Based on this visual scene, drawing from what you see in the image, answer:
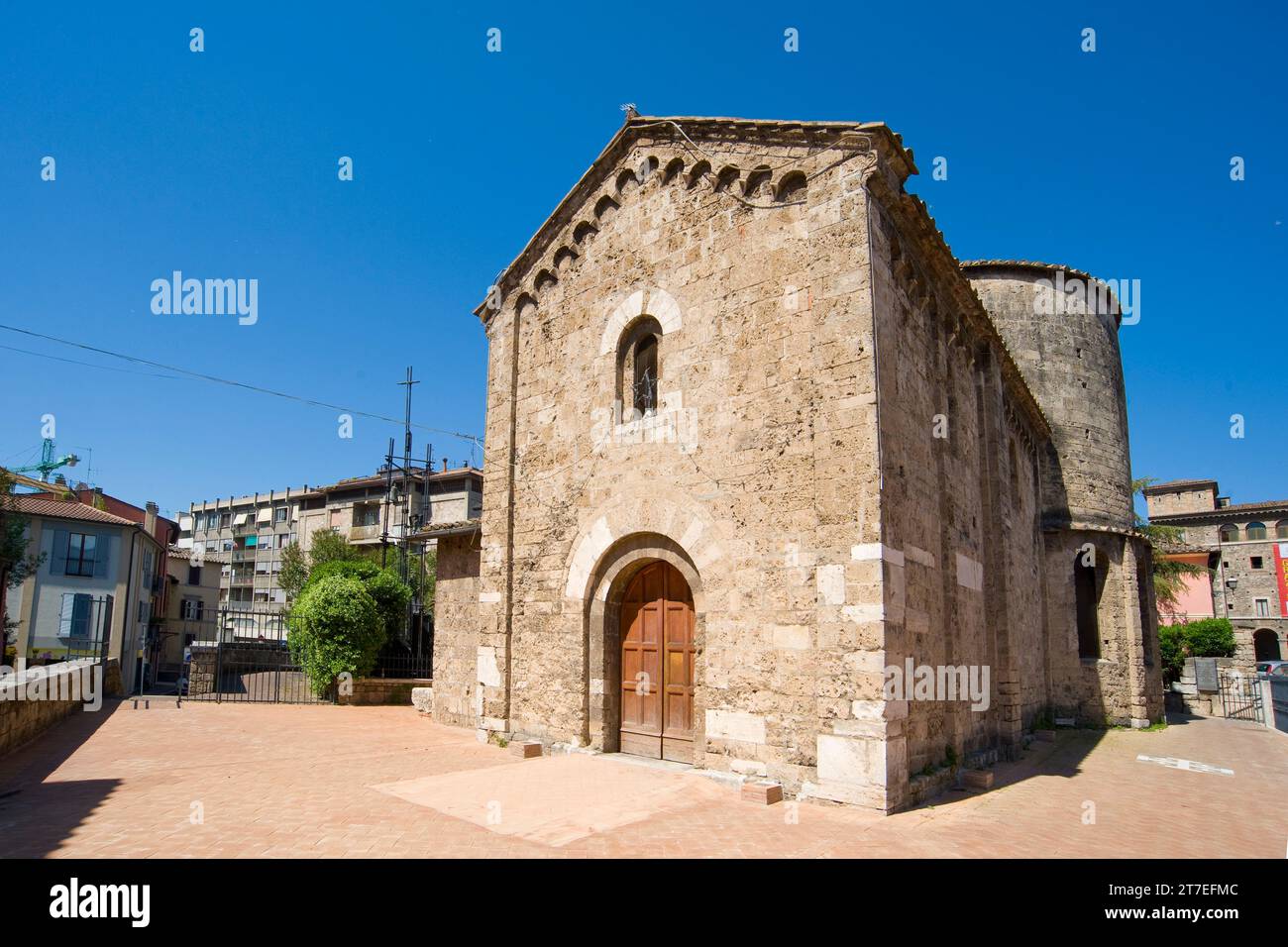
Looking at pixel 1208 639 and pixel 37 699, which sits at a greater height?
pixel 37 699

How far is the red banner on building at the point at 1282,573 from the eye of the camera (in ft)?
152

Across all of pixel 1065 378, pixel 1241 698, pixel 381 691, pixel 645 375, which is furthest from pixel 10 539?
pixel 1241 698

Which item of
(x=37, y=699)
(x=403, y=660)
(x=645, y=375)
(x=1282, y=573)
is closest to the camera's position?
(x=645, y=375)

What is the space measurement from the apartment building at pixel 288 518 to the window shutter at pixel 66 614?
15.7m

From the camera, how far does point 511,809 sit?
24.6 ft

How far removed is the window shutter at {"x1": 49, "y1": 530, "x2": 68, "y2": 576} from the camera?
101 ft

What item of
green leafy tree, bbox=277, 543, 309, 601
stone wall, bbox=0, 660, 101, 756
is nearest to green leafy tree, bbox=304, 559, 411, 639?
stone wall, bbox=0, 660, 101, 756

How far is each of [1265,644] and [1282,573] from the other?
15.3 ft

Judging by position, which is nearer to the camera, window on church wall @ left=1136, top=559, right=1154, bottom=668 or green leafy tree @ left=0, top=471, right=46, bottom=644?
green leafy tree @ left=0, top=471, right=46, bottom=644

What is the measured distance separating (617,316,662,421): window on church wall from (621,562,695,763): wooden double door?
2343 mm

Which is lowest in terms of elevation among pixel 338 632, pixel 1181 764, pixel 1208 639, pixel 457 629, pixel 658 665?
pixel 1181 764

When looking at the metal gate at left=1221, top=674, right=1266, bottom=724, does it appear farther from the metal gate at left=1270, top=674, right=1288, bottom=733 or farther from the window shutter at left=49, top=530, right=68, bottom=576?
the window shutter at left=49, top=530, right=68, bottom=576

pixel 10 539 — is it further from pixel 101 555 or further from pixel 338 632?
pixel 101 555
